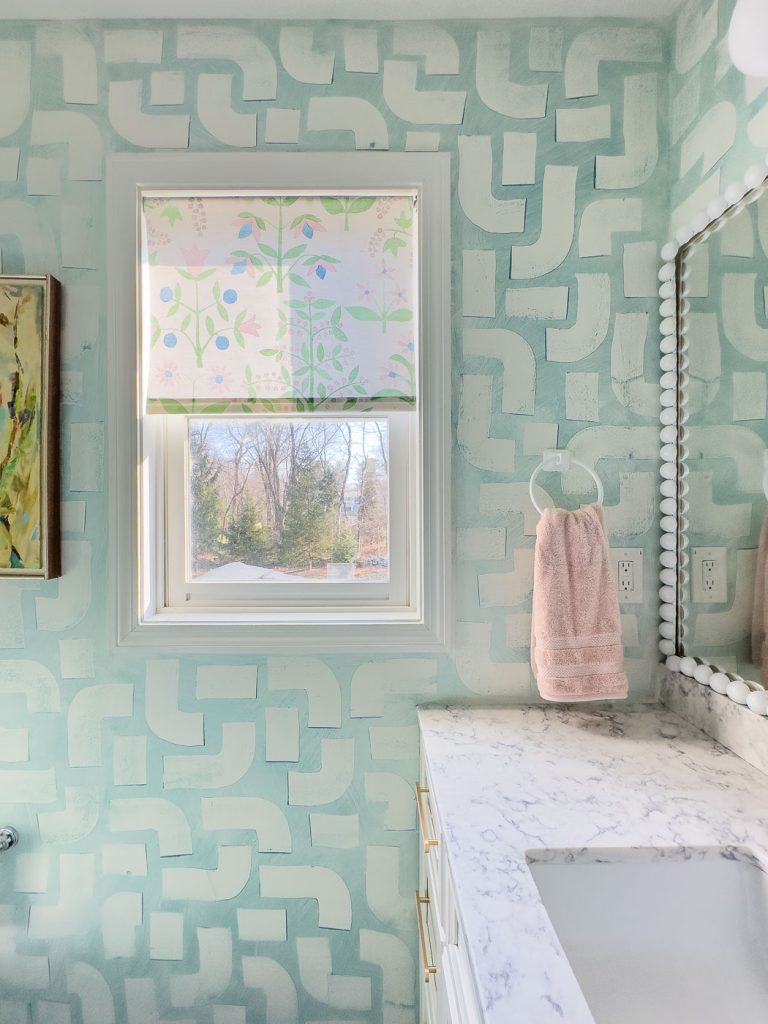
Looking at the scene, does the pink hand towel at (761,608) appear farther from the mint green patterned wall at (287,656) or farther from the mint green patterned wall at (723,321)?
the mint green patterned wall at (287,656)

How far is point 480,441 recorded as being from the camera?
4.95ft

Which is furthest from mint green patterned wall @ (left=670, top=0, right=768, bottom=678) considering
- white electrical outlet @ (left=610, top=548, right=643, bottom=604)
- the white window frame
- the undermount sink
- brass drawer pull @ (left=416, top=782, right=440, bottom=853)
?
brass drawer pull @ (left=416, top=782, right=440, bottom=853)

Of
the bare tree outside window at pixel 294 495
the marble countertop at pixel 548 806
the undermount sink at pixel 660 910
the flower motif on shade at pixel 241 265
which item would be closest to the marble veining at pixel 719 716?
the marble countertop at pixel 548 806

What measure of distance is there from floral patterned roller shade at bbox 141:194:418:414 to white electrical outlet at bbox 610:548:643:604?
24.3 inches

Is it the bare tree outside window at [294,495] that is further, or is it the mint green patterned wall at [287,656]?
the bare tree outside window at [294,495]

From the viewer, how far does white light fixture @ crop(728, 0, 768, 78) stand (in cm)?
99

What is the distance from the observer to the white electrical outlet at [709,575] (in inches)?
50.8

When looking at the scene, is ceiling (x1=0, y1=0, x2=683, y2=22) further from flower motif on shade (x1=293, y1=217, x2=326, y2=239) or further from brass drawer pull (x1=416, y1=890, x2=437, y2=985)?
→ brass drawer pull (x1=416, y1=890, x2=437, y2=985)

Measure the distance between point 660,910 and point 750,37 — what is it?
1.35 m

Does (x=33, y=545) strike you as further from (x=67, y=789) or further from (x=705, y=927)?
(x=705, y=927)

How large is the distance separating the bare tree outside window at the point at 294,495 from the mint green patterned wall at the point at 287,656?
0.23 metres

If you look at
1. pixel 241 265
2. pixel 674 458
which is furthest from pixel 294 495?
pixel 674 458

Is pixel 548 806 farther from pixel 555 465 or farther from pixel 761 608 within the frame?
pixel 555 465

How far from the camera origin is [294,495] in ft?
5.39
